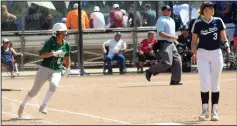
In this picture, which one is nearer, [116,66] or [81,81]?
[81,81]

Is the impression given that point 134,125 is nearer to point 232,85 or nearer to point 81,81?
point 232,85

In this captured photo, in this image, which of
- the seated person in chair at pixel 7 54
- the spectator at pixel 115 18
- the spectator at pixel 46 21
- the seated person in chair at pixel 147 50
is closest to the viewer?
the seated person in chair at pixel 7 54

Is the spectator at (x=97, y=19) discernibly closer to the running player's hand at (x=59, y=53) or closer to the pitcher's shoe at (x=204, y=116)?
the running player's hand at (x=59, y=53)

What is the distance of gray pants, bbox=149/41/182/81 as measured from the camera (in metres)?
18.3

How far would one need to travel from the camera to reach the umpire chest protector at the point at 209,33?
12.1m

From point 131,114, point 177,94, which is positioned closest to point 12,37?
point 177,94

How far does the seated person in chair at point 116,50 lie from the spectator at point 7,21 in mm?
3106

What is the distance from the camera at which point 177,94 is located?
53.6 ft

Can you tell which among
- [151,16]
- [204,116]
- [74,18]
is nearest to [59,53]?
[204,116]

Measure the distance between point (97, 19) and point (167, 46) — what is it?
6.87m

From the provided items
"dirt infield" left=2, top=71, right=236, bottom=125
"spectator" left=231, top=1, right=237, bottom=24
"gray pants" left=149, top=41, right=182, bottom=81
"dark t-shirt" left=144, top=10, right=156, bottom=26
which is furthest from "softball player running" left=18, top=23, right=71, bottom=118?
"spectator" left=231, top=1, right=237, bottom=24

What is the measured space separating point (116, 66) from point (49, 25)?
8.99 feet

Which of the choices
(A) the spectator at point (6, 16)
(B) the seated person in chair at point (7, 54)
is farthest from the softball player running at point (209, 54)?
(A) the spectator at point (6, 16)

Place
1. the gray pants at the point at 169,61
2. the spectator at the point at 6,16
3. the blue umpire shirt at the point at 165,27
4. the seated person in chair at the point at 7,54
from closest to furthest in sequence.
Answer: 1. the blue umpire shirt at the point at 165,27
2. the gray pants at the point at 169,61
3. the seated person in chair at the point at 7,54
4. the spectator at the point at 6,16
